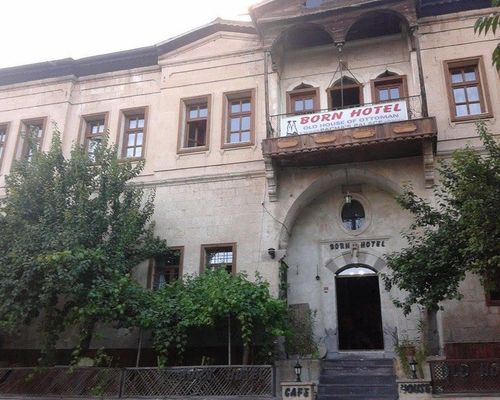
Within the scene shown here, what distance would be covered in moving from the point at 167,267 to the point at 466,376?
8.56 m

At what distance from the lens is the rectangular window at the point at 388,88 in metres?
14.5

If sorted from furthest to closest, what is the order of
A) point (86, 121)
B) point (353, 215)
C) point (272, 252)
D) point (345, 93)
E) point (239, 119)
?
1. point (86, 121)
2. point (239, 119)
3. point (345, 93)
4. point (353, 215)
5. point (272, 252)

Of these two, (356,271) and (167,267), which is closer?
(356,271)

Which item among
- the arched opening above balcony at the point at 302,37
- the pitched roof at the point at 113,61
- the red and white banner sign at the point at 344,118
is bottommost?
the red and white banner sign at the point at 344,118

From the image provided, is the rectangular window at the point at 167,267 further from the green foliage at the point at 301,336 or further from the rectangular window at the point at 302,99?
the rectangular window at the point at 302,99

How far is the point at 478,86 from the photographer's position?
13.8m

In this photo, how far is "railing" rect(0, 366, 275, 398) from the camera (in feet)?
32.4

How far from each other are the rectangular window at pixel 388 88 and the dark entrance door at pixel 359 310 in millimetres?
5174

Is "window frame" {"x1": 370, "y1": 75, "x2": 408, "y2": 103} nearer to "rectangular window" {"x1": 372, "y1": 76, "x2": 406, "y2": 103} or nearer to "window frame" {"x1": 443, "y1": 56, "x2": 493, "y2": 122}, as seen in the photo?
"rectangular window" {"x1": 372, "y1": 76, "x2": 406, "y2": 103}

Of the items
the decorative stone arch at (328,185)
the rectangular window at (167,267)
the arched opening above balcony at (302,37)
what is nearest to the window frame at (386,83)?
the arched opening above balcony at (302,37)

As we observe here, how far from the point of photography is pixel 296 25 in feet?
46.6

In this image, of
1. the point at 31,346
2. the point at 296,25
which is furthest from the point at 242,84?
the point at 31,346

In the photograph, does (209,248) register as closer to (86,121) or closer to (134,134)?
(134,134)

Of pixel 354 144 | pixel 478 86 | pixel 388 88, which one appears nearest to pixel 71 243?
pixel 354 144
